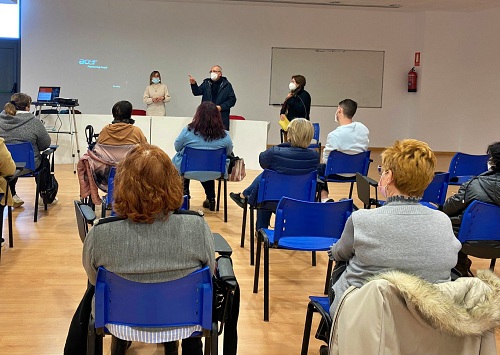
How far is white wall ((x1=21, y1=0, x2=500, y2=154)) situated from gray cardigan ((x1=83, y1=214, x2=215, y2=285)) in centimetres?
1042

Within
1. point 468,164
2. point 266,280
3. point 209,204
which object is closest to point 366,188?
point 266,280

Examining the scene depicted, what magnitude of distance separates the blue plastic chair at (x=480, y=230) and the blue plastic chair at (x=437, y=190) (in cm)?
103

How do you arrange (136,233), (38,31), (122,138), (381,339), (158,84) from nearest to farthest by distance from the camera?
(381,339)
(136,233)
(122,138)
(158,84)
(38,31)

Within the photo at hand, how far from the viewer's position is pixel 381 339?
1.94m

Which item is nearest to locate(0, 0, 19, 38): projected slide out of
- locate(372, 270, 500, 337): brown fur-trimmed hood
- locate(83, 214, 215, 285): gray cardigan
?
locate(83, 214, 215, 285): gray cardigan

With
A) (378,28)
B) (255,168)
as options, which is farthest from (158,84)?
(378,28)

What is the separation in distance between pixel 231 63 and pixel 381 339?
11.1 meters

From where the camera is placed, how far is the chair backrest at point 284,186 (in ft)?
15.1

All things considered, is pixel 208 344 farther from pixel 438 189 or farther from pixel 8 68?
pixel 8 68

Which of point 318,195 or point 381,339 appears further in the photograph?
point 318,195

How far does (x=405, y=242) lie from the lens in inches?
87.4

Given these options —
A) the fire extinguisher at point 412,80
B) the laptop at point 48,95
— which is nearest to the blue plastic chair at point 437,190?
the laptop at point 48,95

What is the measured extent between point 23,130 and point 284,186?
9.01 ft

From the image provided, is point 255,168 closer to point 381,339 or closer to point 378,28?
point 378,28
